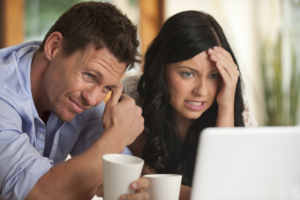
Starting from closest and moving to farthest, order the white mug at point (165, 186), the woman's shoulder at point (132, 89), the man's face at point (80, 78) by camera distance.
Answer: the white mug at point (165, 186) → the man's face at point (80, 78) → the woman's shoulder at point (132, 89)

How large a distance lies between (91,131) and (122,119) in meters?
0.35

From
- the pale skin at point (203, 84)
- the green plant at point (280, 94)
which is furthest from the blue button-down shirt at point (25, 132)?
the green plant at point (280, 94)

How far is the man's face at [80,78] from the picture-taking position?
4.03ft

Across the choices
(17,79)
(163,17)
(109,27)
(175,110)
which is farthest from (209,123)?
(163,17)

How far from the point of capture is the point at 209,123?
1752mm

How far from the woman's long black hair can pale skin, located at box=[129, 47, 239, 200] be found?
39 millimetres

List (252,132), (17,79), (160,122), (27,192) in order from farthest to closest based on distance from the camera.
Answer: (160,122) < (17,79) < (27,192) < (252,132)

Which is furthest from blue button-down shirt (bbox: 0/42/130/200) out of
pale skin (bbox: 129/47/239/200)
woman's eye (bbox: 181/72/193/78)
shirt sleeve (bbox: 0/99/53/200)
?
woman's eye (bbox: 181/72/193/78)

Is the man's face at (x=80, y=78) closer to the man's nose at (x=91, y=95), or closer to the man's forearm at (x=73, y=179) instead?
the man's nose at (x=91, y=95)

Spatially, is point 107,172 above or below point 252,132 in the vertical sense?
below

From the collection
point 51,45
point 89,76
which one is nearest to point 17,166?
point 89,76

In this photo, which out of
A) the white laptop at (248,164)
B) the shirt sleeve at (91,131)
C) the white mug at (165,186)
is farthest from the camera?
the shirt sleeve at (91,131)

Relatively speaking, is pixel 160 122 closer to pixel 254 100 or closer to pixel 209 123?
pixel 209 123

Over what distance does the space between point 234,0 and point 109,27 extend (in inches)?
123
